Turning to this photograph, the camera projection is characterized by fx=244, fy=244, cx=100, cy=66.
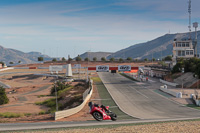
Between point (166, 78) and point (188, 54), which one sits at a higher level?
point (188, 54)

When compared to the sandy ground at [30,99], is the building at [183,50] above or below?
above

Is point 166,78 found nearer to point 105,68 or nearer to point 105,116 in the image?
point 105,68

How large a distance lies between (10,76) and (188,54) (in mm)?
75481

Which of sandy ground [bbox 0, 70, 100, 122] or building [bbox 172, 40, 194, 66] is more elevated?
building [bbox 172, 40, 194, 66]

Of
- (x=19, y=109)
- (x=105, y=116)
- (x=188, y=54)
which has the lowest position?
(x=19, y=109)

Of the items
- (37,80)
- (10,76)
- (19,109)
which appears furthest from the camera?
(10,76)

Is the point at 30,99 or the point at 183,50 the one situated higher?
the point at 183,50

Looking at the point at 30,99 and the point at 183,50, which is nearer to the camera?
the point at 30,99

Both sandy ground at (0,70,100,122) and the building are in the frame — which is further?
the building

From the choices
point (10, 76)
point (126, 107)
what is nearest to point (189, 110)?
point (126, 107)

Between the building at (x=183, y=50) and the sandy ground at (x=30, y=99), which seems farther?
the building at (x=183, y=50)

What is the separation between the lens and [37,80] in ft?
317

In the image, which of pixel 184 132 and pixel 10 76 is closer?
pixel 184 132

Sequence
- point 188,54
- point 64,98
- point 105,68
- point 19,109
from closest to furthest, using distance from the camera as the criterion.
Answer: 1. point 19,109
2. point 64,98
3. point 105,68
4. point 188,54
